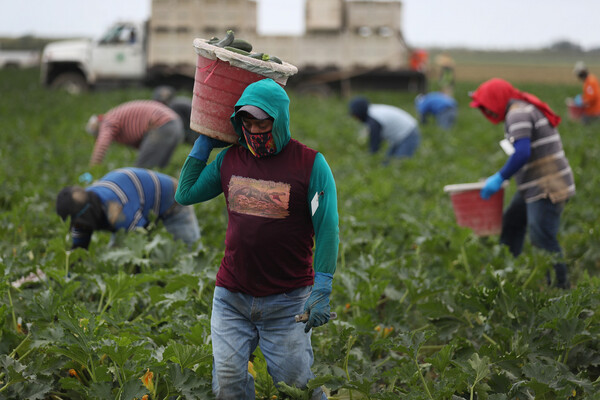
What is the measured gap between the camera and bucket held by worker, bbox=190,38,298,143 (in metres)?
2.92

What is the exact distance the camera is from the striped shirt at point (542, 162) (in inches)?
189

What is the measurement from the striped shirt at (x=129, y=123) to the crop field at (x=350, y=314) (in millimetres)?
Answer: 698

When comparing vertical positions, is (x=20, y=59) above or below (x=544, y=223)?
above

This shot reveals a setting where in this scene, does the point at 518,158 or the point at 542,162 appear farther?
the point at 542,162

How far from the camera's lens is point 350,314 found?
14.9 feet

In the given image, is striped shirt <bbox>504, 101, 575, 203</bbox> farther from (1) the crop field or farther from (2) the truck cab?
(2) the truck cab

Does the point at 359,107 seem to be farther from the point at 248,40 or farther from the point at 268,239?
the point at 248,40

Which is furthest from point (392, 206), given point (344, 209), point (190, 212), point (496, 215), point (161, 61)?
point (161, 61)

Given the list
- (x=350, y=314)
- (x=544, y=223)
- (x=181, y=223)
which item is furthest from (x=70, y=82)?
(x=544, y=223)

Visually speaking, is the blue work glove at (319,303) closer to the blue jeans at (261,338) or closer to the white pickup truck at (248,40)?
the blue jeans at (261,338)

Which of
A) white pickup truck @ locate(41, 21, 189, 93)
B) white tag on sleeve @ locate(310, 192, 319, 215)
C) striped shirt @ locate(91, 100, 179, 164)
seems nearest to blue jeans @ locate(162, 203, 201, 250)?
striped shirt @ locate(91, 100, 179, 164)

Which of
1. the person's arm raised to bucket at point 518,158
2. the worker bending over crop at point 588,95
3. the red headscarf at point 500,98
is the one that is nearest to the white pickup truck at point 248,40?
the worker bending over crop at point 588,95

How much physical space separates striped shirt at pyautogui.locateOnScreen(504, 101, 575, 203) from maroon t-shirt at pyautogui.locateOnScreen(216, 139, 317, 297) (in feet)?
7.86

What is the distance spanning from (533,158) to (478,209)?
0.65 meters
